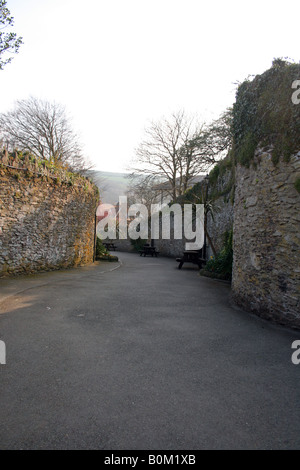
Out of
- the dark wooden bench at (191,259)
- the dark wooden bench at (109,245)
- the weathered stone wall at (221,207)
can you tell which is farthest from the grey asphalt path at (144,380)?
the dark wooden bench at (109,245)

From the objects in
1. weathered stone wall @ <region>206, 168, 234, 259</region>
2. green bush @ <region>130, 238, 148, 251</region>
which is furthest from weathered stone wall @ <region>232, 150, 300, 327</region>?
green bush @ <region>130, 238, 148, 251</region>

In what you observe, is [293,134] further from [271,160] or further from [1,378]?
[1,378]

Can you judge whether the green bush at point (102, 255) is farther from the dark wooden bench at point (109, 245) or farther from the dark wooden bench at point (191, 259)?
the dark wooden bench at point (109, 245)

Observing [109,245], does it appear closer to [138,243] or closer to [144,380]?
[138,243]

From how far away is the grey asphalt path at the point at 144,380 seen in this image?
2154 mm

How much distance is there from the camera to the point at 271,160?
17.0 ft

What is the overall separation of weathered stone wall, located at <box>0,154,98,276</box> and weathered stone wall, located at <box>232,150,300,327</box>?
686cm

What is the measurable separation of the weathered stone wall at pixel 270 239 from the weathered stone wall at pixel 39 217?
6861 millimetres

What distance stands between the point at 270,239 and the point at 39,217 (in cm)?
790

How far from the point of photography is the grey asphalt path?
215cm

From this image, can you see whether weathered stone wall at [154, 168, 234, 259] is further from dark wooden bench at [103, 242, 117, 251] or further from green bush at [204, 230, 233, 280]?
dark wooden bench at [103, 242, 117, 251]

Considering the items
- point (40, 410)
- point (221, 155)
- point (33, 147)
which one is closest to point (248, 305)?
point (40, 410)

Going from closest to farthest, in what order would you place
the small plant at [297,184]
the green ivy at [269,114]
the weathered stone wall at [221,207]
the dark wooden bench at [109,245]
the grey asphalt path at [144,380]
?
the grey asphalt path at [144,380] → the small plant at [297,184] → the green ivy at [269,114] → the weathered stone wall at [221,207] → the dark wooden bench at [109,245]
